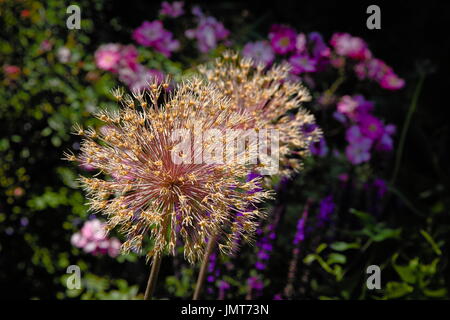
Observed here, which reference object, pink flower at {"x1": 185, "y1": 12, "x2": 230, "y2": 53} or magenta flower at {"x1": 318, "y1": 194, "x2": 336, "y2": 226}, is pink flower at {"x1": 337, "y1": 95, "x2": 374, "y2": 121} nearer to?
magenta flower at {"x1": 318, "y1": 194, "x2": 336, "y2": 226}

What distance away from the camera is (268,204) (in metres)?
2.24

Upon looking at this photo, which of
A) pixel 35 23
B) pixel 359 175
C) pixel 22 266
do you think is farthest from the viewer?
pixel 359 175

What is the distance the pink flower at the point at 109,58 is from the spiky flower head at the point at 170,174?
4.72 feet

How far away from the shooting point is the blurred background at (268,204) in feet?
7.68

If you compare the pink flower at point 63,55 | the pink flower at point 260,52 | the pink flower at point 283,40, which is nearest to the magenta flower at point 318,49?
the pink flower at point 283,40

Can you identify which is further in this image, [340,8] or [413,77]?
[340,8]

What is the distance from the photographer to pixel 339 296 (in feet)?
7.65

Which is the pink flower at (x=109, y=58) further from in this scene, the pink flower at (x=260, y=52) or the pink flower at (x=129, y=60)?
the pink flower at (x=260, y=52)

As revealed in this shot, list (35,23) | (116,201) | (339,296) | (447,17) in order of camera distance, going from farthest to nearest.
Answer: (447,17), (35,23), (339,296), (116,201)

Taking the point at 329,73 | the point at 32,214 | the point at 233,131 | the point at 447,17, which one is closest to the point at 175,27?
the point at 329,73

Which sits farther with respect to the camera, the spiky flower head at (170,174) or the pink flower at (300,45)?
the pink flower at (300,45)

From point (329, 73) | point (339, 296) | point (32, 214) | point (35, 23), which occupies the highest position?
point (35, 23)

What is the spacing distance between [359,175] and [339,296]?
110 centimetres
